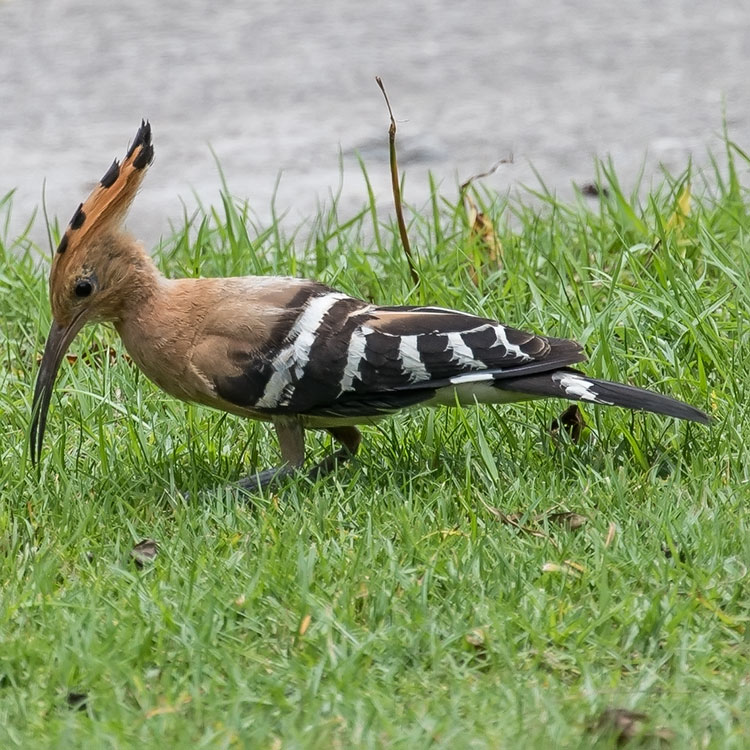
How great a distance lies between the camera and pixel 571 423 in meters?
4.64

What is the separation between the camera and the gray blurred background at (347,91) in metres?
7.31

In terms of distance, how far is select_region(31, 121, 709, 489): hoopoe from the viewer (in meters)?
4.18

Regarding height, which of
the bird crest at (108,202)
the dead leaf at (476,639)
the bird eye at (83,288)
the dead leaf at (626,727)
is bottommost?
the dead leaf at (476,639)

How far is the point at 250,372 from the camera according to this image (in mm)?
4191

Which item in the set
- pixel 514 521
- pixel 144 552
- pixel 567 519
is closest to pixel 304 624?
pixel 144 552

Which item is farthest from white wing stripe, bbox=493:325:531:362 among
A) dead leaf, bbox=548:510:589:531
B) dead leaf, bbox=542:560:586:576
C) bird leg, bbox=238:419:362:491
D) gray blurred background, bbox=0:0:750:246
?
gray blurred background, bbox=0:0:750:246

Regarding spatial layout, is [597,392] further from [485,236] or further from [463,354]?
[485,236]

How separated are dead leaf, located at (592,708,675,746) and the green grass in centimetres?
2

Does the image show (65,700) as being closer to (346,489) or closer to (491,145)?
(346,489)

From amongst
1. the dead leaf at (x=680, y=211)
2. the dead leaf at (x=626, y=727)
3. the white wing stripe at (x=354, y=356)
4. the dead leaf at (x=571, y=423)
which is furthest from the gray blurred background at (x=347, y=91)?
the dead leaf at (x=626, y=727)

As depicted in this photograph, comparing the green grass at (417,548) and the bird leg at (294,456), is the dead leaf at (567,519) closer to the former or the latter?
the green grass at (417,548)

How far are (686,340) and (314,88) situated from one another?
415cm

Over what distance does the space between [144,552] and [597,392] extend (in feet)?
4.66

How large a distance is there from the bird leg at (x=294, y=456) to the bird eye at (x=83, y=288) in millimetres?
716
